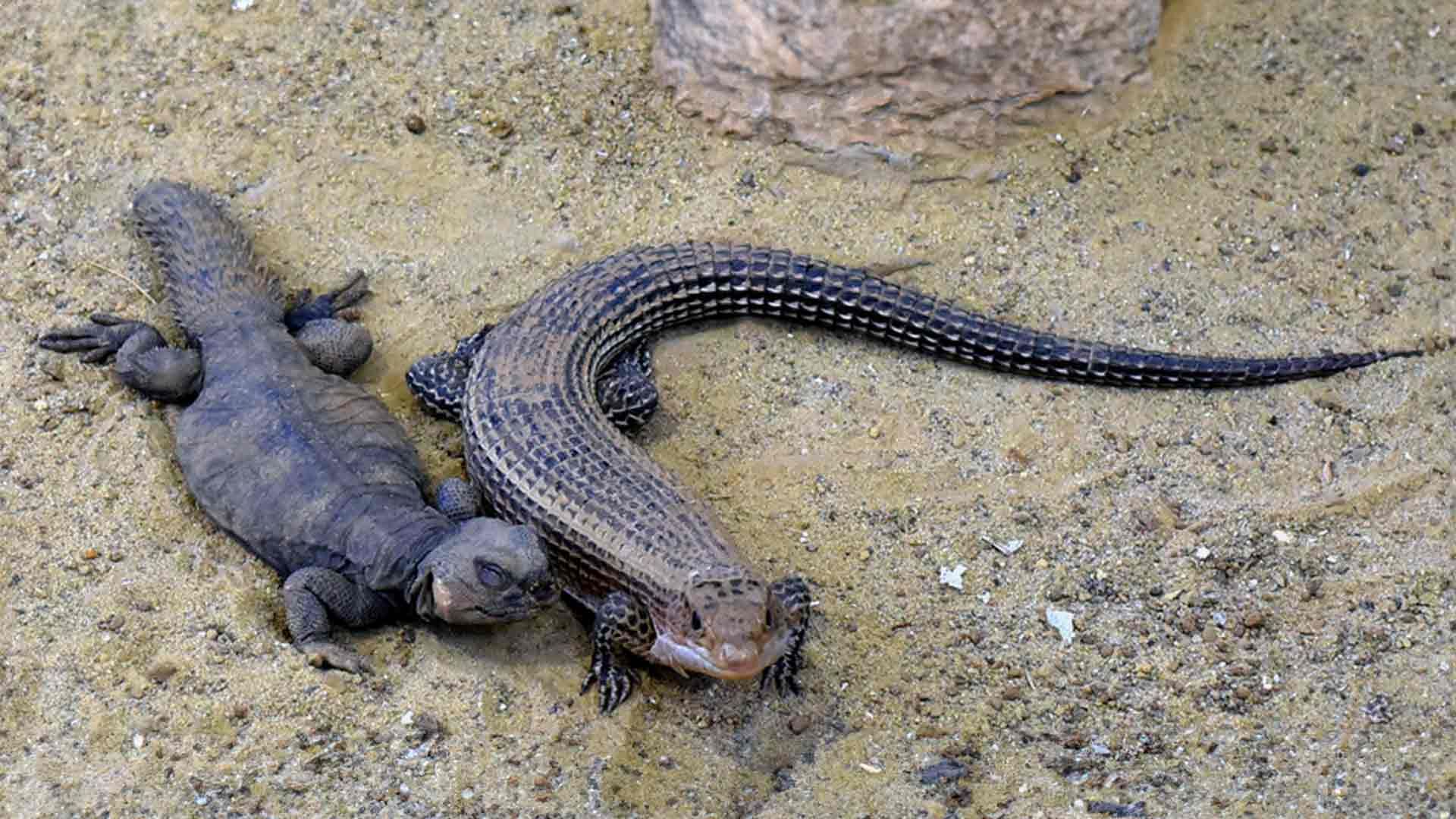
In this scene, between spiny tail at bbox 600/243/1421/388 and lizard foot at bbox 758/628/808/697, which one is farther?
spiny tail at bbox 600/243/1421/388

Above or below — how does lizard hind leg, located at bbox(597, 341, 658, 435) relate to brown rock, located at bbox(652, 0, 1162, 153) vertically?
below

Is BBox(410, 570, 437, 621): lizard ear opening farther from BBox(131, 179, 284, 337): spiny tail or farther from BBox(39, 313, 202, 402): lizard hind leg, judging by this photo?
BBox(131, 179, 284, 337): spiny tail

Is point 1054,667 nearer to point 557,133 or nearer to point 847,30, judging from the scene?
point 847,30

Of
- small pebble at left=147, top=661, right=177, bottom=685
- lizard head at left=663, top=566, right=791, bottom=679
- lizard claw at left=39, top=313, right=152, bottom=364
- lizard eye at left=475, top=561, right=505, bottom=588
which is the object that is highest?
lizard head at left=663, top=566, right=791, bottom=679

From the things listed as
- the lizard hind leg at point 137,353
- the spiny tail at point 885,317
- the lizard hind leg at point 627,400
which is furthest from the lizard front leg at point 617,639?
the lizard hind leg at point 137,353

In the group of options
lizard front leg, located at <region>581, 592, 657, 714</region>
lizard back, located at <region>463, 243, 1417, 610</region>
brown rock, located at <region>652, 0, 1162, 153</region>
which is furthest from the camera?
brown rock, located at <region>652, 0, 1162, 153</region>

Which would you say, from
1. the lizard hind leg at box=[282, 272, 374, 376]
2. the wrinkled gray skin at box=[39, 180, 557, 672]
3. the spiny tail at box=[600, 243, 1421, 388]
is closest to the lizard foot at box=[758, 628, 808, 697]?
the wrinkled gray skin at box=[39, 180, 557, 672]

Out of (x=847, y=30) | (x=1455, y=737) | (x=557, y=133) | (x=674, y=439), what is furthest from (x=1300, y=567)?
(x=557, y=133)
